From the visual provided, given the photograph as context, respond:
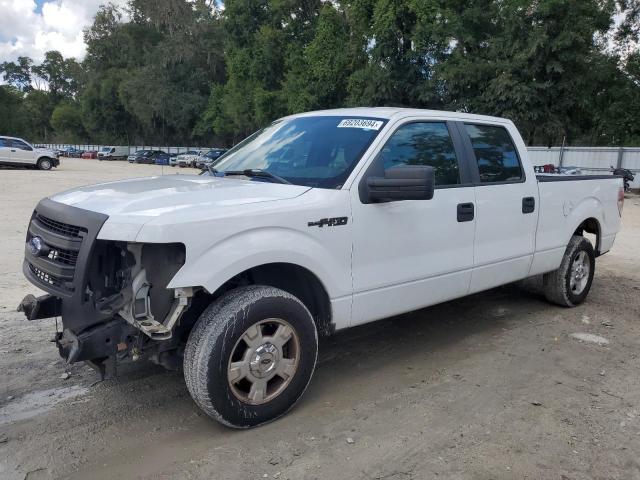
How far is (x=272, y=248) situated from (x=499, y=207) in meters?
2.36

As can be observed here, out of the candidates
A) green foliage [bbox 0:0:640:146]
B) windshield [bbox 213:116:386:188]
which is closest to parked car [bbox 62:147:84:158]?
green foliage [bbox 0:0:640:146]

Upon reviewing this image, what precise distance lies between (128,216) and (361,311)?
168 cm

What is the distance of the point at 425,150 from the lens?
4.29 m

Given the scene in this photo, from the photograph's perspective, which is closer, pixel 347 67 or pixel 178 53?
pixel 347 67

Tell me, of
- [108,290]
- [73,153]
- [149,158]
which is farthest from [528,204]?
[73,153]

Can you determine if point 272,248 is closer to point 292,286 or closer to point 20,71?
point 292,286

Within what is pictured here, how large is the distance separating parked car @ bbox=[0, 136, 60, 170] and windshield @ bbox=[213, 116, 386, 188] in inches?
1206

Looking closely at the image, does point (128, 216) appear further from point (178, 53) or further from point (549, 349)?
point (178, 53)

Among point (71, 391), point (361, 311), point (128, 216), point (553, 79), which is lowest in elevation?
point (71, 391)

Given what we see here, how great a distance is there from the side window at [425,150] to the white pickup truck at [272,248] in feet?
0.04

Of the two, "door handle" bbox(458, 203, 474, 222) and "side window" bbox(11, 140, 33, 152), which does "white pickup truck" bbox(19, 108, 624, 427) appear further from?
"side window" bbox(11, 140, 33, 152)

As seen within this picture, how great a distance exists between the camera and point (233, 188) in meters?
3.55

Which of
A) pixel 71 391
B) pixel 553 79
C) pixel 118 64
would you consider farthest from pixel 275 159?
pixel 118 64

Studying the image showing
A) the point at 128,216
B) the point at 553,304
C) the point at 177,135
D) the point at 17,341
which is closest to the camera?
the point at 128,216
